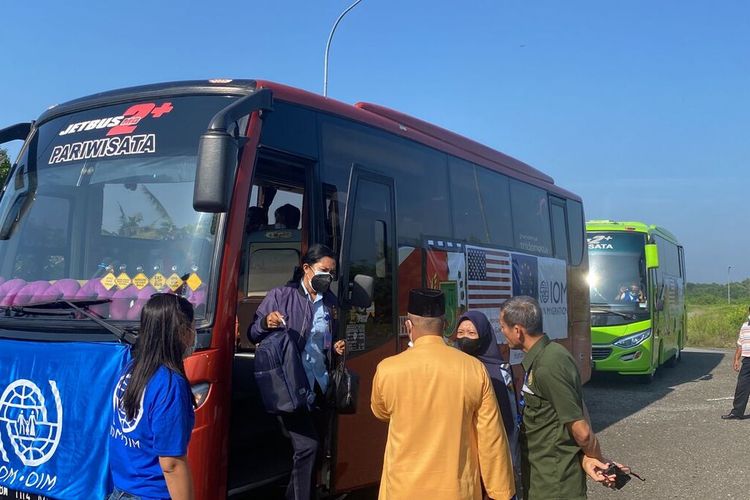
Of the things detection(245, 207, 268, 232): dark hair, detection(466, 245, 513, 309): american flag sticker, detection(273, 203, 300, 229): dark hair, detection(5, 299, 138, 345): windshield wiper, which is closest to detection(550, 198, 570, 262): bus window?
detection(466, 245, 513, 309): american flag sticker

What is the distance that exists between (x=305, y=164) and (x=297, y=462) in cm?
211

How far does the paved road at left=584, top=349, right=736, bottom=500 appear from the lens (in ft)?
24.1

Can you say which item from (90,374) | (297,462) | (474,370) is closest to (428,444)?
(474,370)

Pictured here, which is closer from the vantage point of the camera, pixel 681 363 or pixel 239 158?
pixel 239 158

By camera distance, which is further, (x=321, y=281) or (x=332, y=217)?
(x=332, y=217)

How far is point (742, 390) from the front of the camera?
11.2 metres

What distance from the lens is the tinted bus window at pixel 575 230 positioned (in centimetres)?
1136

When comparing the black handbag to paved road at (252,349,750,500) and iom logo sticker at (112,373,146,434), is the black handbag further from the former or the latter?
iom logo sticker at (112,373,146,434)

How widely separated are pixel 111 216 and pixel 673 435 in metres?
8.11

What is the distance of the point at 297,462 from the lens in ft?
15.9

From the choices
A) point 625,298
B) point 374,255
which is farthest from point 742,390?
point 374,255

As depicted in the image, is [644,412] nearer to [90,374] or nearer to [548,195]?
[548,195]

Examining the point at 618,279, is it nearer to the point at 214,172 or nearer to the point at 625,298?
the point at 625,298

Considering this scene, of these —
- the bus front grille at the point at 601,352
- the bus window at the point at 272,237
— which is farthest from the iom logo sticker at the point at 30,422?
the bus front grille at the point at 601,352
